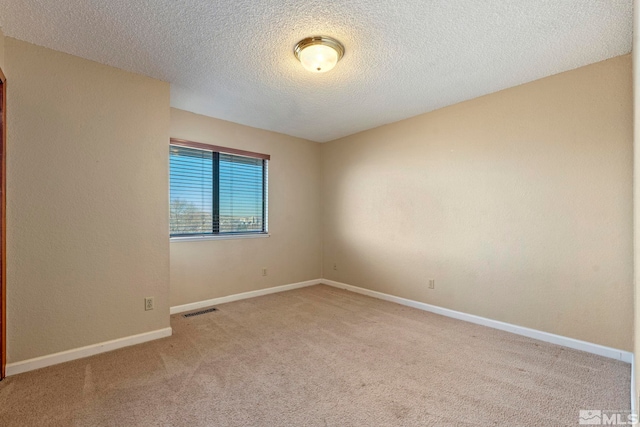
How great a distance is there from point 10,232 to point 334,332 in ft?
9.09

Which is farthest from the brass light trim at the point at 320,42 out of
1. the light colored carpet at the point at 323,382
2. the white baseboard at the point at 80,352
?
the white baseboard at the point at 80,352

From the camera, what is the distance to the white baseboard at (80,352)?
2119 mm

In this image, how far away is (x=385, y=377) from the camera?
6.81 ft

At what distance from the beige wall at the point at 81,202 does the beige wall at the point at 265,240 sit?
0.78 meters

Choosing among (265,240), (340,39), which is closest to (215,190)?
(265,240)

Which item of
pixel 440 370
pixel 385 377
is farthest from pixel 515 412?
pixel 385 377

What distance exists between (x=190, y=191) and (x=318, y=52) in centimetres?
244

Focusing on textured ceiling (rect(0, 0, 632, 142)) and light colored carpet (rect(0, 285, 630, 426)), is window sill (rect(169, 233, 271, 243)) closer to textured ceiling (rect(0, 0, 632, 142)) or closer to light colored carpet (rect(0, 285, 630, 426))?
light colored carpet (rect(0, 285, 630, 426))

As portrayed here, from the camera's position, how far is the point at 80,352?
7.70ft

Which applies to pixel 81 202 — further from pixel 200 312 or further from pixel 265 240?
pixel 265 240

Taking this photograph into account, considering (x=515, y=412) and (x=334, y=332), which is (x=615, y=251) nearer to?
(x=515, y=412)

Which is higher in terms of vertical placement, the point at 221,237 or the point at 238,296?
the point at 221,237

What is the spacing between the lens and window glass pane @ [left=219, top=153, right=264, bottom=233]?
4.00 m

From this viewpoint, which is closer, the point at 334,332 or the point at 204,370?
the point at 204,370
